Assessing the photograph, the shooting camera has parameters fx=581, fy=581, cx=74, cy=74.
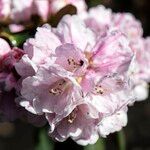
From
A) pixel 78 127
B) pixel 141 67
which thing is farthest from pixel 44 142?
pixel 78 127

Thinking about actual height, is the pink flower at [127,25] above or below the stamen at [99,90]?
below

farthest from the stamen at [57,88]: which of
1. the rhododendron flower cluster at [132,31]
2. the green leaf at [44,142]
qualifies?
the green leaf at [44,142]

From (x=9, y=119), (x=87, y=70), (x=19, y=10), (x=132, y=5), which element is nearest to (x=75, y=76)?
(x=87, y=70)

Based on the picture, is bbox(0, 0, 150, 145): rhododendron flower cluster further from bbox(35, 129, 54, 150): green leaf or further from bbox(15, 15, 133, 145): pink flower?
bbox(35, 129, 54, 150): green leaf

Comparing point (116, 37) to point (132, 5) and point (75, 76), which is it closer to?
point (75, 76)

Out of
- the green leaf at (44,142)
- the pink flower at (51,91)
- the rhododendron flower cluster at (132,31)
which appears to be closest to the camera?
the pink flower at (51,91)

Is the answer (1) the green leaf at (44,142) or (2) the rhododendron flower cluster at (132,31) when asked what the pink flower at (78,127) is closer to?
(2) the rhododendron flower cluster at (132,31)

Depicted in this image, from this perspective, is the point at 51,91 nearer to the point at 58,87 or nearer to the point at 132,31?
the point at 58,87

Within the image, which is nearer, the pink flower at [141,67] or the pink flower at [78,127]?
the pink flower at [78,127]
